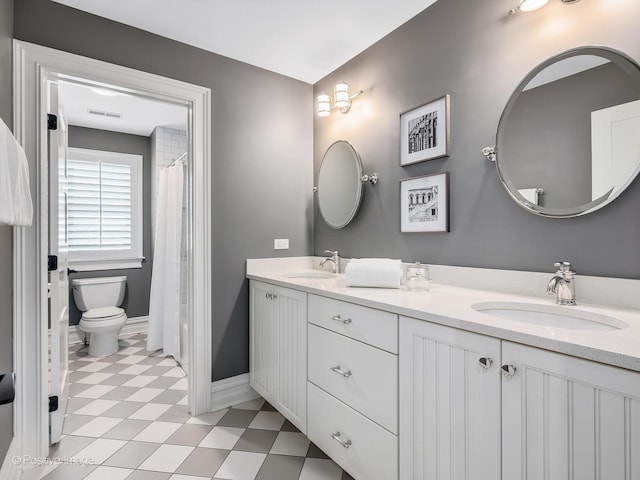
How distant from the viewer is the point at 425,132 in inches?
72.0

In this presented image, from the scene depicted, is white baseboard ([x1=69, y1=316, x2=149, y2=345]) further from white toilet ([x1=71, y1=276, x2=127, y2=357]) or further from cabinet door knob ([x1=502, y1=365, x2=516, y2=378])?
cabinet door knob ([x1=502, y1=365, x2=516, y2=378])

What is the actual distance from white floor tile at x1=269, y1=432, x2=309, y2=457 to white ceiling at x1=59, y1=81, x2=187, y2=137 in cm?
252

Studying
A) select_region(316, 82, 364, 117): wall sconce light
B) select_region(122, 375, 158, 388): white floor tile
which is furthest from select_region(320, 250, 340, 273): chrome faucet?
select_region(122, 375, 158, 388): white floor tile

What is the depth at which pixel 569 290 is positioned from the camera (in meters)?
1.20

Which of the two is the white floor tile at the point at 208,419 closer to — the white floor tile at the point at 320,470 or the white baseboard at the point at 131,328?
the white floor tile at the point at 320,470

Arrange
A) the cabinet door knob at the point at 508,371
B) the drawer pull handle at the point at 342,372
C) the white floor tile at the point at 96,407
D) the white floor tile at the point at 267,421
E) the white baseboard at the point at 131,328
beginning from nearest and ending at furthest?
the cabinet door knob at the point at 508,371 → the drawer pull handle at the point at 342,372 → the white floor tile at the point at 267,421 → the white floor tile at the point at 96,407 → the white baseboard at the point at 131,328

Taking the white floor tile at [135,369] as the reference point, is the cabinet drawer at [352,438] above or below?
above

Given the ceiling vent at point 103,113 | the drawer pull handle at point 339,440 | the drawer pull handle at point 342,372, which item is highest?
the ceiling vent at point 103,113

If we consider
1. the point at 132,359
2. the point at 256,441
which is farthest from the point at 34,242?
the point at 132,359

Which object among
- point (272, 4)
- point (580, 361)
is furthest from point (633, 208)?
point (272, 4)

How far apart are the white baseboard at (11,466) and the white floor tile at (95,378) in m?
1.02

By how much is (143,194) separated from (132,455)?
309 centimetres

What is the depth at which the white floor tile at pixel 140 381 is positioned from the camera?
8.42 ft

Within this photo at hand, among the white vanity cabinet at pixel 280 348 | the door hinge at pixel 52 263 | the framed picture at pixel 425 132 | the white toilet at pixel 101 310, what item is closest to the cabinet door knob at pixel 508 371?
the white vanity cabinet at pixel 280 348
